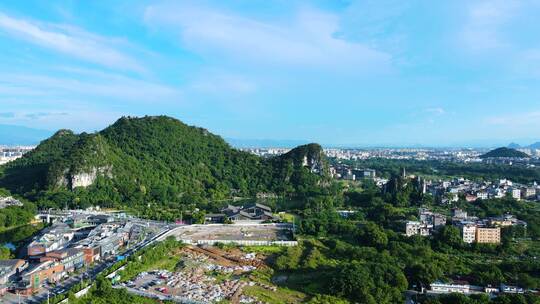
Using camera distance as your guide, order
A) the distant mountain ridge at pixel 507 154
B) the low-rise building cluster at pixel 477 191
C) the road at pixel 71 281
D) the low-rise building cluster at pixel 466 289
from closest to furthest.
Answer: the road at pixel 71 281
the low-rise building cluster at pixel 466 289
the low-rise building cluster at pixel 477 191
the distant mountain ridge at pixel 507 154

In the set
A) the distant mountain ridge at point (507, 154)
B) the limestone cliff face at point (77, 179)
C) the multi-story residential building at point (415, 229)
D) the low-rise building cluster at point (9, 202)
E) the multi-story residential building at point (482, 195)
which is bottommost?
the multi-story residential building at point (415, 229)

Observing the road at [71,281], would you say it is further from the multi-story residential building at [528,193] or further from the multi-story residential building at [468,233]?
the multi-story residential building at [528,193]

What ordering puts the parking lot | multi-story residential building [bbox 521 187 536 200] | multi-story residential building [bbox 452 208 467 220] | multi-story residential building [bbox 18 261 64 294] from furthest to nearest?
1. multi-story residential building [bbox 521 187 536 200]
2. multi-story residential building [bbox 452 208 467 220]
3. the parking lot
4. multi-story residential building [bbox 18 261 64 294]

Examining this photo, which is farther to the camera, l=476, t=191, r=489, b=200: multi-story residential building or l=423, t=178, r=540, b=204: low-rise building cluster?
l=476, t=191, r=489, b=200: multi-story residential building

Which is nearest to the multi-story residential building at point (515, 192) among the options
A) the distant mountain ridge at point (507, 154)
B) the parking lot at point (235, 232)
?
the parking lot at point (235, 232)

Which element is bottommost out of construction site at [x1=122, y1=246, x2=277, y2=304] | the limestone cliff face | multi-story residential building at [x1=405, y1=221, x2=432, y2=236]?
construction site at [x1=122, y1=246, x2=277, y2=304]

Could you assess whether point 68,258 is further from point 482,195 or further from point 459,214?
point 482,195

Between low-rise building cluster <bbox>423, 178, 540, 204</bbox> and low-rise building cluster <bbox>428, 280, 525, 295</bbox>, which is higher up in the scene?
low-rise building cluster <bbox>423, 178, 540, 204</bbox>

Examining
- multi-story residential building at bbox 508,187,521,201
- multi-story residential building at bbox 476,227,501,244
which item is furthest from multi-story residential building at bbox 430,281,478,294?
multi-story residential building at bbox 508,187,521,201

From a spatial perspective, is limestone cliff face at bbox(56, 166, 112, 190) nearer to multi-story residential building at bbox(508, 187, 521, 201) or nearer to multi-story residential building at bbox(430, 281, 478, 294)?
multi-story residential building at bbox(430, 281, 478, 294)
